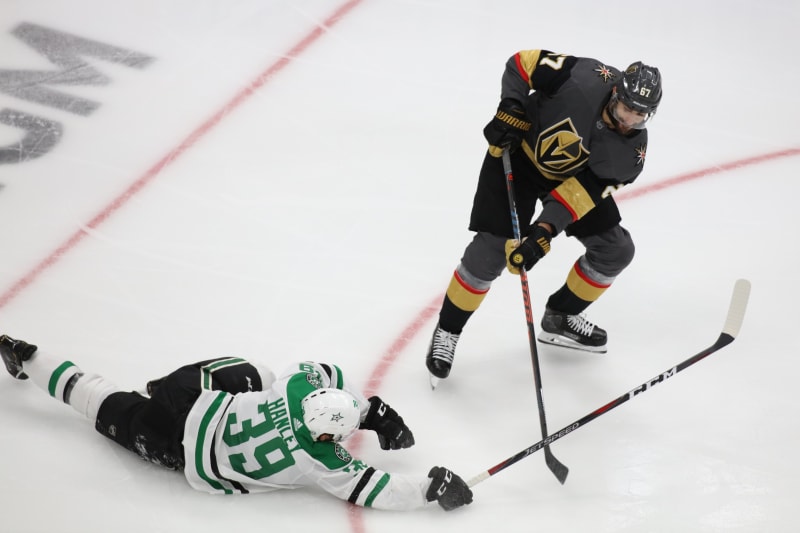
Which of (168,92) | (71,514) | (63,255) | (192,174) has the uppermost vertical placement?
(168,92)

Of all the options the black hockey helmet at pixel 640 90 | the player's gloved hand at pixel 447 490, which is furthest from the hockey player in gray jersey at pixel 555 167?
the player's gloved hand at pixel 447 490

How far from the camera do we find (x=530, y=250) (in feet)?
10.2

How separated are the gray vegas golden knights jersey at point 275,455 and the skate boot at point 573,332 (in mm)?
929

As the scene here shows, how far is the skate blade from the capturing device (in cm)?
369

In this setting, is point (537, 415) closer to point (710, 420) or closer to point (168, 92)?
point (710, 420)

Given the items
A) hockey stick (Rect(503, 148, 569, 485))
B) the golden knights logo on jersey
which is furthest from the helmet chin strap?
hockey stick (Rect(503, 148, 569, 485))

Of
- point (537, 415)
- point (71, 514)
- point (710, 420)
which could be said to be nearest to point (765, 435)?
point (710, 420)

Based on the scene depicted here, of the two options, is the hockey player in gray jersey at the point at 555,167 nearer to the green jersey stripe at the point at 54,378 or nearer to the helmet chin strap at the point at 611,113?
the helmet chin strap at the point at 611,113

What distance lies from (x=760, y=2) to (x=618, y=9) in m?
0.83

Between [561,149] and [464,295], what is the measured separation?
589mm

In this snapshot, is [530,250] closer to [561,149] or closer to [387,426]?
[561,149]

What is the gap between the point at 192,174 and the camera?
4.26 metres

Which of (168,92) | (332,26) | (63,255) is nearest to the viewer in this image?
(63,255)

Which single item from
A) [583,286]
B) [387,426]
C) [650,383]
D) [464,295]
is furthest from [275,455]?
[583,286]
